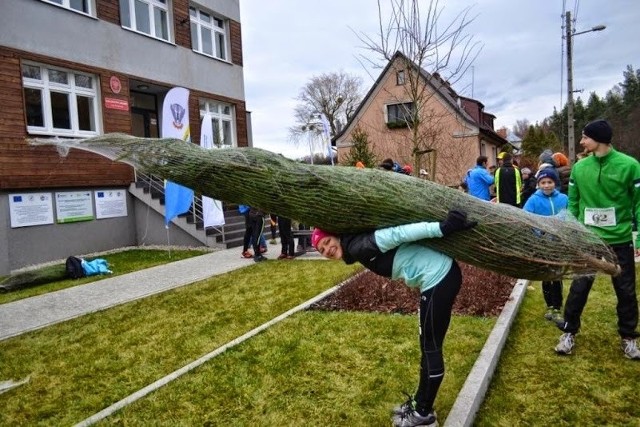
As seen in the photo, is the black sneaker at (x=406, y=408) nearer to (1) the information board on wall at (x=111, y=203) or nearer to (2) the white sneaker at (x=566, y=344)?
(2) the white sneaker at (x=566, y=344)

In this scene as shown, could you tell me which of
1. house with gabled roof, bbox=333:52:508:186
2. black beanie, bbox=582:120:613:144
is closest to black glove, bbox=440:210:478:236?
black beanie, bbox=582:120:613:144

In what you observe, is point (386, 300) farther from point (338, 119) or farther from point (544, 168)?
point (338, 119)

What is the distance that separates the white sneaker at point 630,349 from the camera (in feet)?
13.6

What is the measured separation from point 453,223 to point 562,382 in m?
2.27

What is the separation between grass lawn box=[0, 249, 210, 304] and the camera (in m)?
8.71

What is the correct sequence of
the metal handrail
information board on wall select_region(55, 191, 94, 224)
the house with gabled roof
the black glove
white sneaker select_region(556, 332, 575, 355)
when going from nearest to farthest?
the black glove → white sneaker select_region(556, 332, 575, 355) → information board on wall select_region(55, 191, 94, 224) → the metal handrail → the house with gabled roof

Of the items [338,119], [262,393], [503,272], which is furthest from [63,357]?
[338,119]

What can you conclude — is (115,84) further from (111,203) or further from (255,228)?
(255,228)

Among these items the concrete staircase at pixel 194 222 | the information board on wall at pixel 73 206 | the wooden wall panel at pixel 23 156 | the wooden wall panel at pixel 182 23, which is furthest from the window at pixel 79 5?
the information board on wall at pixel 73 206

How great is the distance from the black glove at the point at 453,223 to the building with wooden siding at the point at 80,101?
11.4 metres

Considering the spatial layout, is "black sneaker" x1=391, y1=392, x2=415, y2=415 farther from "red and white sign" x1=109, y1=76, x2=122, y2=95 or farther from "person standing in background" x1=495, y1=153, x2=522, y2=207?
"red and white sign" x1=109, y1=76, x2=122, y2=95

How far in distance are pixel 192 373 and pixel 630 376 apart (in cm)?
373

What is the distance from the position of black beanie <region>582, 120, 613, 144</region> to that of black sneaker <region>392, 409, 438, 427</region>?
9.00 ft

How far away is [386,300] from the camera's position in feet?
20.2
